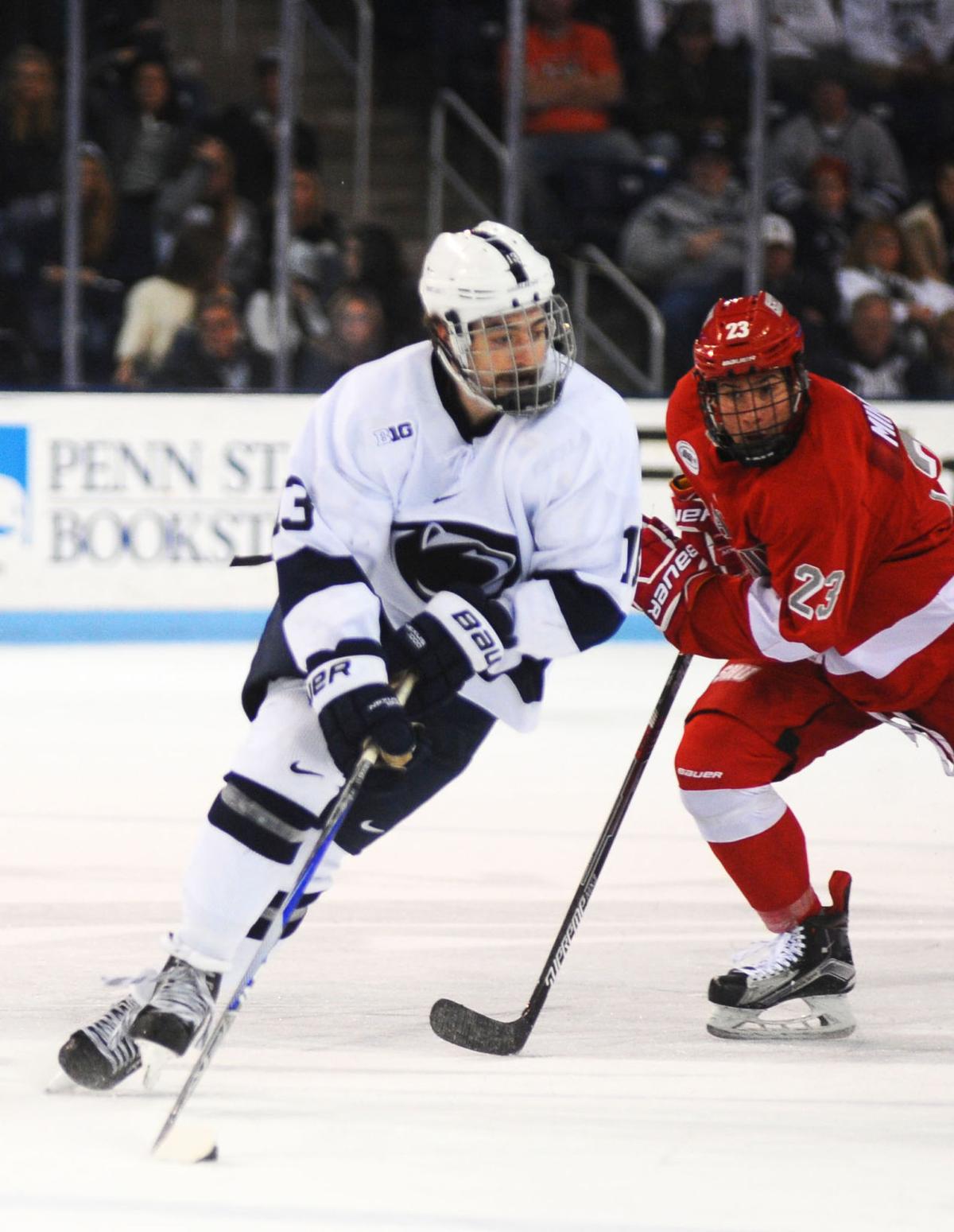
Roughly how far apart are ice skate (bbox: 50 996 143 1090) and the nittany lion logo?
663 mm

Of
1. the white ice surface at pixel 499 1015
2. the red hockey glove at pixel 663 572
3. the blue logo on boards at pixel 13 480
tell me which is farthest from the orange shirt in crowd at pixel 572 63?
the red hockey glove at pixel 663 572

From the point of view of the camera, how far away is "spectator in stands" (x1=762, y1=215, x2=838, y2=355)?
742 cm

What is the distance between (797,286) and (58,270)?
275cm

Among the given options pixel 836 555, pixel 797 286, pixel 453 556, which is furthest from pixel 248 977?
pixel 797 286

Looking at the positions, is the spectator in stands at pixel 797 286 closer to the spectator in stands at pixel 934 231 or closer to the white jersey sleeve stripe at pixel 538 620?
the spectator in stands at pixel 934 231

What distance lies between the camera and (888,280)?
773cm

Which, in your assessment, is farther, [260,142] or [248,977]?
[260,142]

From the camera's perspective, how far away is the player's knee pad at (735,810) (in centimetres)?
276

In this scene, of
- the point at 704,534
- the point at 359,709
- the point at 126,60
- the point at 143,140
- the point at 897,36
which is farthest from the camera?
the point at 897,36

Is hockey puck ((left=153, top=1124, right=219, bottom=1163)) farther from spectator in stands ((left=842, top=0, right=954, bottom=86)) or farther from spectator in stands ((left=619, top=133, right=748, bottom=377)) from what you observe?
spectator in stands ((left=842, top=0, right=954, bottom=86))

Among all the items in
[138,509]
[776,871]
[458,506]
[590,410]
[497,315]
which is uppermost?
[497,315]

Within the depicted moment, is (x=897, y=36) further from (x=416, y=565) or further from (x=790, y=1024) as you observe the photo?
(x=416, y=565)

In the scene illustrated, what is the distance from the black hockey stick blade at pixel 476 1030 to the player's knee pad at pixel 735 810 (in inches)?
15.2

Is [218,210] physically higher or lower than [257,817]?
lower
